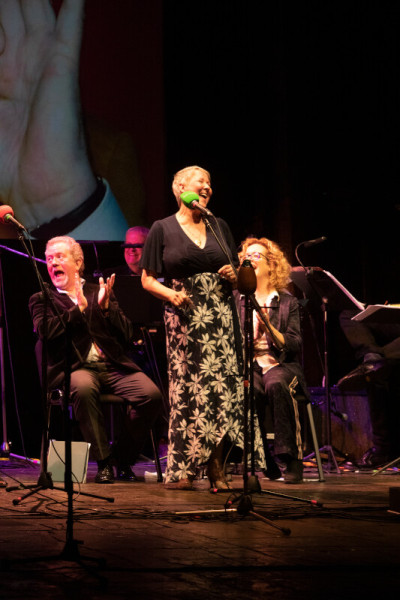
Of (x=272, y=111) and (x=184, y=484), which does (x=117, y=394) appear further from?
(x=272, y=111)

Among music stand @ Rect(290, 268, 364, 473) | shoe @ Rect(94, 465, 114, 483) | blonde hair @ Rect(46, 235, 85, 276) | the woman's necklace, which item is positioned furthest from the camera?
music stand @ Rect(290, 268, 364, 473)

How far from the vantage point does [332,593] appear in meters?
1.93

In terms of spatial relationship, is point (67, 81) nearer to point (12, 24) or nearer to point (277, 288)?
point (12, 24)

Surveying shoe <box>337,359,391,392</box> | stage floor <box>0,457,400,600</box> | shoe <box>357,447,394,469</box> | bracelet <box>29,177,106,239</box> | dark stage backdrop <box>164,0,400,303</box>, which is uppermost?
dark stage backdrop <box>164,0,400,303</box>

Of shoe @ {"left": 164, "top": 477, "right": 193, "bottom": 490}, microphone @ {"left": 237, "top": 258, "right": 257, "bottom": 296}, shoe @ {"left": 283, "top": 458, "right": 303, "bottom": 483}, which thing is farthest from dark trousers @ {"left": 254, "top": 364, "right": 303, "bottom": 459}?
microphone @ {"left": 237, "top": 258, "right": 257, "bottom": 296}

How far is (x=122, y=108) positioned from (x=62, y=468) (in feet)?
11.0

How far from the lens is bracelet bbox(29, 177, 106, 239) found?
21.1 ft

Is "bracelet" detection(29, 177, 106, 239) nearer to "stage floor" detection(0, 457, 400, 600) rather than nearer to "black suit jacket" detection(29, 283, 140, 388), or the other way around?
"black suit jacket" detection(29, 283, 140, 388)

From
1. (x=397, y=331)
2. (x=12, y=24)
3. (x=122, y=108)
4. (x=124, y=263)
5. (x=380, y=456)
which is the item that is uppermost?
(x=12, y=24)

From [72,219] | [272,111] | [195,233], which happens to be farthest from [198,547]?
[272,111]

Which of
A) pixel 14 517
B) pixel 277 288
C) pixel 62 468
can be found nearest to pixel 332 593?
pixel 14 517

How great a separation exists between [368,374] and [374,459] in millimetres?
600

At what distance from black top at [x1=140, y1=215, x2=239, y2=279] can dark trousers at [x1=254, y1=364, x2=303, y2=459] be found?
85cm

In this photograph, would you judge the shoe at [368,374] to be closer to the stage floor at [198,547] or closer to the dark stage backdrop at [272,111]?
the dark stage backdrop at [272,111]
